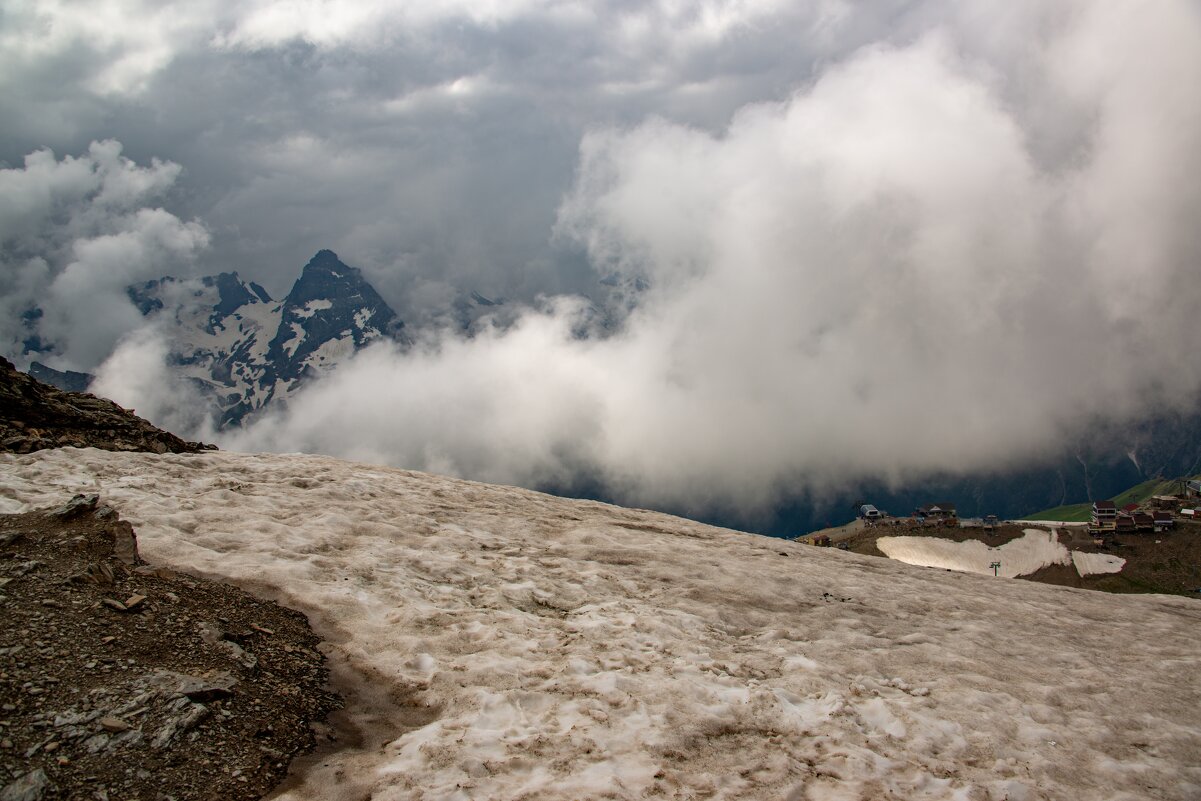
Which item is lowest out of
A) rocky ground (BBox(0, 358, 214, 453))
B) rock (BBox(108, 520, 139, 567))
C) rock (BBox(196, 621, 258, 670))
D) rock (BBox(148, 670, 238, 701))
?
rock (BBox(148, 670, 238, 701))

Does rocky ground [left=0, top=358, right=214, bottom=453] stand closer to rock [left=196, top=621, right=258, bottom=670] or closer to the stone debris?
rock [left=196, top=621, right=258, bottom=670]

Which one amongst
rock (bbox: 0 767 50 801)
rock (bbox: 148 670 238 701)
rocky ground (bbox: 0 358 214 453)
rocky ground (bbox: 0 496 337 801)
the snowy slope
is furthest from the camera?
rocky ground (bbox: 0 358 214 453)

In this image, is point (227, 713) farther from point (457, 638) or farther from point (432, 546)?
point (432, 546)

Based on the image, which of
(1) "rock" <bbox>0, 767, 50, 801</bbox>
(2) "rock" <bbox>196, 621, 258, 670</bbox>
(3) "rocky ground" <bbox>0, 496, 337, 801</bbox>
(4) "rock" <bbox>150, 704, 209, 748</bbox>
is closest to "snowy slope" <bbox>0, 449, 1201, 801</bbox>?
(3) "rocky ground" <bbox>0, 496, 337, 801</bbox>

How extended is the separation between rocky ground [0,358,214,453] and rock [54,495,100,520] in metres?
8.05

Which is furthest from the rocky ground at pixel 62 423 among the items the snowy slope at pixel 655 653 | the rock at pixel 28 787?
the rock at pixel 28 787

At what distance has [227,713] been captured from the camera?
11.7 m

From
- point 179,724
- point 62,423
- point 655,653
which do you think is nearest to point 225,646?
point 179,724

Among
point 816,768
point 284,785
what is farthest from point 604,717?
point 284,785

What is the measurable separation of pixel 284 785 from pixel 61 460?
17003 millimetres

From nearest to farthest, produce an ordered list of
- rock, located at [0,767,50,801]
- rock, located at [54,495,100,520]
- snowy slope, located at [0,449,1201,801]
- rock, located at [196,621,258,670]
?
rock, located at [0,767,50,801]
snowy slope, located at [0,449,1201,801]
rock, located at [196,621,258,670]
rock, located at [54,495,100,520]

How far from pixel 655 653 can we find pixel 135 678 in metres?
9.37

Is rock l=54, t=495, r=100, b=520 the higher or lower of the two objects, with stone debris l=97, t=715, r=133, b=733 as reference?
higher

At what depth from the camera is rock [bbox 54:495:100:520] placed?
16469 millimetres
